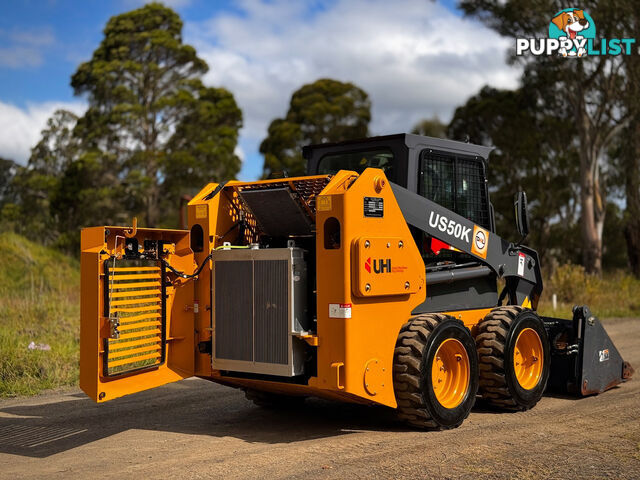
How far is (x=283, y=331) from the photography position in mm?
6457

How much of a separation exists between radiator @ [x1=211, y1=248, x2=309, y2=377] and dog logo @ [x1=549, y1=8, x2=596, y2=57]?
74.4 feet

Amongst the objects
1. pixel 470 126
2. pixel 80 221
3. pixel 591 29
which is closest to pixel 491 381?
pixel 591 29

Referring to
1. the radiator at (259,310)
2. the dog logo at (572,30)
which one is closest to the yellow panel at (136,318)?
the radiator at (259,310)

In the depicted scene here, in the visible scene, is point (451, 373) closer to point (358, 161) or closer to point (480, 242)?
→ point (480, 242)

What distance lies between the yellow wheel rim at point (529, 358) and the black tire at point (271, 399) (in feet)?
7.98

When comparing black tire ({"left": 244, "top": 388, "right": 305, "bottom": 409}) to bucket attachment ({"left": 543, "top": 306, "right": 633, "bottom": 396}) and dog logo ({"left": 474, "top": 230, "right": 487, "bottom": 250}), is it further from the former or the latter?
bucket attachment ({"left": 543, "top": 306, "right": 633, "bottom": 396})

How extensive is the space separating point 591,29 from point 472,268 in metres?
21.4

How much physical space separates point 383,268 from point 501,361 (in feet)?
6.44

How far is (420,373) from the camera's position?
21.0 feet

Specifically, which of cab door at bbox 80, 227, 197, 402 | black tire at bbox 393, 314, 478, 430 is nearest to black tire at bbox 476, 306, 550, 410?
black tire at bbox 393, 314, 478, 430

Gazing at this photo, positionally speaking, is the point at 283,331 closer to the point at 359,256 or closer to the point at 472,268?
the point at 359,256

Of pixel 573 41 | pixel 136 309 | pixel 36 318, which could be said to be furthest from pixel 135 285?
pixel 573 41

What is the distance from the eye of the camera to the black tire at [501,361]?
7.44 meters

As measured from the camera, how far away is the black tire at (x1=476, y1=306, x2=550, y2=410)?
7438mm
